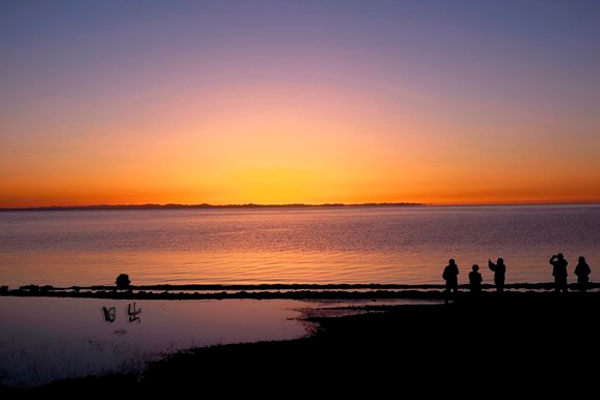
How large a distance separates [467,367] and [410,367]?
1504 mm

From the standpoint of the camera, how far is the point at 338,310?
A: 90.3 ft

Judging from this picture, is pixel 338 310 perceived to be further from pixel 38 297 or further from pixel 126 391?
pixel 38 297

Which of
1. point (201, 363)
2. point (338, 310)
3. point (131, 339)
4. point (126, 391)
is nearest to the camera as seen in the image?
point (126, 391)

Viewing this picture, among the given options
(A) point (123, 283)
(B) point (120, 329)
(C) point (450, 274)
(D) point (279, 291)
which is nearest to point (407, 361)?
(C) point (450, 274)

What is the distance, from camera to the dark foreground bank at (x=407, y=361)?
47.0 ft

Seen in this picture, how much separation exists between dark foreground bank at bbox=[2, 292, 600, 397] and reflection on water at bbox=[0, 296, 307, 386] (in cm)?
176

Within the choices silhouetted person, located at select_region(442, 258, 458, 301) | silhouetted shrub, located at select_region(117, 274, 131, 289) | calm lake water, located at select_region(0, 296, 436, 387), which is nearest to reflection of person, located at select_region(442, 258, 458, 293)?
silhouetted person, located at select_region(442, 258, 458, 301)

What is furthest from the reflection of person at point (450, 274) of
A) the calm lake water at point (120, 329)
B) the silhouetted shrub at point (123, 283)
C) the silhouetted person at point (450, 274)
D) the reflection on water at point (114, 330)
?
the silhouetted shrub at point (123, 283)

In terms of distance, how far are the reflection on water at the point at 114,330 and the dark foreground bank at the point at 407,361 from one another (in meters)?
1.76

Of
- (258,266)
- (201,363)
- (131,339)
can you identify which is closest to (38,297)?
(131,339)

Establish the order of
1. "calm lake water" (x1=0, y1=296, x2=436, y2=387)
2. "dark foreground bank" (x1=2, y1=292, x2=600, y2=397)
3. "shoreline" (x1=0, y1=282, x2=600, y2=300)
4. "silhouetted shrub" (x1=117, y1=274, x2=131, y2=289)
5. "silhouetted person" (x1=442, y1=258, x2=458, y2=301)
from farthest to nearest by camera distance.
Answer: "silhouetted shrub" (x1=117, y1=274, x2=131, y2=289), "shoreline" (x1=0, y1=282, x2=600, y2=300), "silhouetted person" (x1=442, y1=258, x2=458, y2=301), "calm lake water" (x1=0, y1=296, x2=436, y2=387), "dark foreground bank" (x1=2, y1=292, x2=600, y2=397)

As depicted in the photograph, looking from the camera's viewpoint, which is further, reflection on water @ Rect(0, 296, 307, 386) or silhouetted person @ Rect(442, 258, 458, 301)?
silhouetted person @ Rect(442, 258, 458, 301)

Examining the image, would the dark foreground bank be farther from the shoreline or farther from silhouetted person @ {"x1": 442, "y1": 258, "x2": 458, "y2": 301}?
the shoreline

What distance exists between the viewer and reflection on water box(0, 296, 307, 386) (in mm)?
18453
